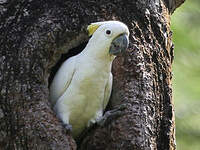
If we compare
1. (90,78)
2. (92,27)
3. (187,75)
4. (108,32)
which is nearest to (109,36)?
(108,32)

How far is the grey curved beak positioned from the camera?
12.2 feet

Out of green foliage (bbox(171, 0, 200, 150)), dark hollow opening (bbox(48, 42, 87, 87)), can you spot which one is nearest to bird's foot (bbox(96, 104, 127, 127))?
dark hollow opening (bbox(48, 42, 87, 87))

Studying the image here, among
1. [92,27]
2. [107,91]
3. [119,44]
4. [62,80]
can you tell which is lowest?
[107,91]

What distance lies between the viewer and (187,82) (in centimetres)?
662

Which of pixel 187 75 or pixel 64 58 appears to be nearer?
pixel 64 58

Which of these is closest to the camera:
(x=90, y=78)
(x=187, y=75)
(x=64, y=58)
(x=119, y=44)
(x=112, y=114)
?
(x=119, y=44)

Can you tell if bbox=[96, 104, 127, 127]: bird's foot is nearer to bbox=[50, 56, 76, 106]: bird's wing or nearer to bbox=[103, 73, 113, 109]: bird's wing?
bbox=[103, 73, 113, 109]: bird's wing

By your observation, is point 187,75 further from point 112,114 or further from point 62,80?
point 62,80

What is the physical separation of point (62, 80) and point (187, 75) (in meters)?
3.10

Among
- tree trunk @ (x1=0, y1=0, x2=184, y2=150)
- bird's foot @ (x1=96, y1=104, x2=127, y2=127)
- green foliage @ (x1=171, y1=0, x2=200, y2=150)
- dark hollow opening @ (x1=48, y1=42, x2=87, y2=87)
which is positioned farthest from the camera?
green foliage @ (x1=171, y1=0, x2=200, y2=150)

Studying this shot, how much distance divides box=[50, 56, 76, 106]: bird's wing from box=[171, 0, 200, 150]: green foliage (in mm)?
2640

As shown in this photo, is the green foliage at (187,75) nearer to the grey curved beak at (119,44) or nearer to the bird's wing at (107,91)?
the bird's wing at (107,91)

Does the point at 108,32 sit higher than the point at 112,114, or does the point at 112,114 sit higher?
the point at 108,32

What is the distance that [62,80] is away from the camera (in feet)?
12.8
